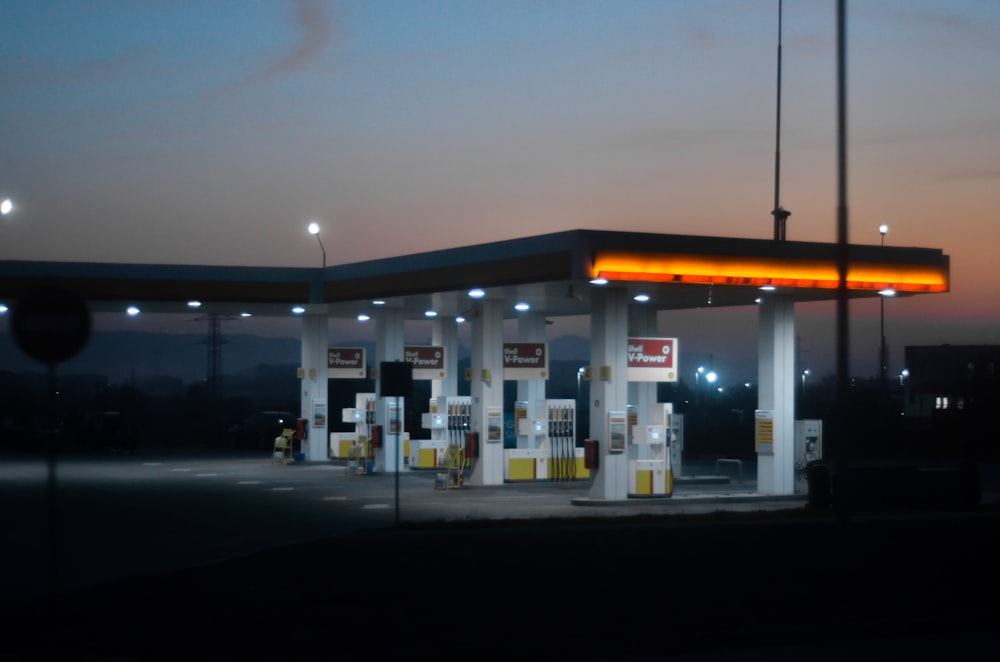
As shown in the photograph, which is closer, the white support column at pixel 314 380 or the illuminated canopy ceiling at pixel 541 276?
the illuminated canopy ceiling at pixel 541 276

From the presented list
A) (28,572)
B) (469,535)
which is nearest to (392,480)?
(469,535)

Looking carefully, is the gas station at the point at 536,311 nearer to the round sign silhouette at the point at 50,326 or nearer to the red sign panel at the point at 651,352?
the red sign panel at the point at 651,352


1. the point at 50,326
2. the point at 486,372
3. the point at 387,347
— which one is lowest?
the point at 486,372

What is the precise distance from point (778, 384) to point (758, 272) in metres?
4.46

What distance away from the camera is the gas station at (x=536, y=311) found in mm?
26281

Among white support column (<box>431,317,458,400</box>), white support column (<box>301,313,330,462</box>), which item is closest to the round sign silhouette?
white support column (<box>431,317,458,400</box>)

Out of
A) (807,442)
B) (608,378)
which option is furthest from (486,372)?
(807,442)

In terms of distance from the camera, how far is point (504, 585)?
44.7 feet

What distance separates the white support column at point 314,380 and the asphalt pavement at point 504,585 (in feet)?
63.7

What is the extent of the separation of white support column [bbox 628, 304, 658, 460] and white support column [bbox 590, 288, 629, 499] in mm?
4506

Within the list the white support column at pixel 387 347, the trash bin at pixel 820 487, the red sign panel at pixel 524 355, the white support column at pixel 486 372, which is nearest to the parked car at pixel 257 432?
the white support column at pixel 387 347

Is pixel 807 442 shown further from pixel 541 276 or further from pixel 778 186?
pixel 541 276

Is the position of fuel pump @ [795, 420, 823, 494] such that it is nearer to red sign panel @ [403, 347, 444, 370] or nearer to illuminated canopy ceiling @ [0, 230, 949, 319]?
illuminated canopy ceiling @ [0, 230, 949, 319]

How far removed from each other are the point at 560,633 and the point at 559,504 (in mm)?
16935
